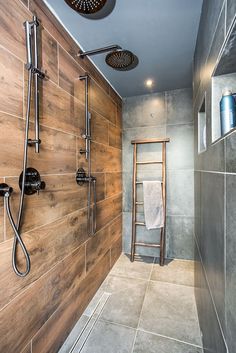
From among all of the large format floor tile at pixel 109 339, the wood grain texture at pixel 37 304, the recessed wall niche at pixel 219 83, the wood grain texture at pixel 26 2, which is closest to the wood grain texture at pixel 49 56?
the wood grain texture at pixel 26 2

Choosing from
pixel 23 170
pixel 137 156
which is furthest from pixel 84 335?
pixel 137 156

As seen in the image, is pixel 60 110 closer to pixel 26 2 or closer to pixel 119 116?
pixel 26 2

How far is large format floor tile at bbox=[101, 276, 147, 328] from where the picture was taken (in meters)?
1.58

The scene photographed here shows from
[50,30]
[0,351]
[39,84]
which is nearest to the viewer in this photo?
[0,351]

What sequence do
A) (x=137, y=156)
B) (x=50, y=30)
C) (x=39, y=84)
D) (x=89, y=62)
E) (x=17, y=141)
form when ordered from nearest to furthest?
(x=17, y=141) → (x=39, y=84) → (x=50, y=30) → (x=89, y=62) → (x=137, y=156)

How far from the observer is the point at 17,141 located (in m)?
1.00

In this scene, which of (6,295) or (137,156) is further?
(137,156)

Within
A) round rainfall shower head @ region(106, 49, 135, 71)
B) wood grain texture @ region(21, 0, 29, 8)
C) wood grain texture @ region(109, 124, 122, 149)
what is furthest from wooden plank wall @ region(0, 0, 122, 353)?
wood grain texture @ region(109, 124, 122, 149)

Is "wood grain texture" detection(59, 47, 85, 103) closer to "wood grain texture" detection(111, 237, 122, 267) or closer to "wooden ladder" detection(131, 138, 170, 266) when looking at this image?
"wooden ladder" detection(131, 138, 170, 266)

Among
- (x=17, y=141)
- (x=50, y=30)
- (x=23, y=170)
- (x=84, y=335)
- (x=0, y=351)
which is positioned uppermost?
(x=50, y=30)

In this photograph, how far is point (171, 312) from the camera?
5.40 ft

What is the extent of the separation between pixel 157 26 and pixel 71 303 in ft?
7.50

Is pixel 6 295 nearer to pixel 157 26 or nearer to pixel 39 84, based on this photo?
pixel 39 84

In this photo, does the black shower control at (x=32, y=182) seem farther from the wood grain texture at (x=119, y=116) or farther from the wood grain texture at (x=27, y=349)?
the wood grain texture at (x=119, y=116)
